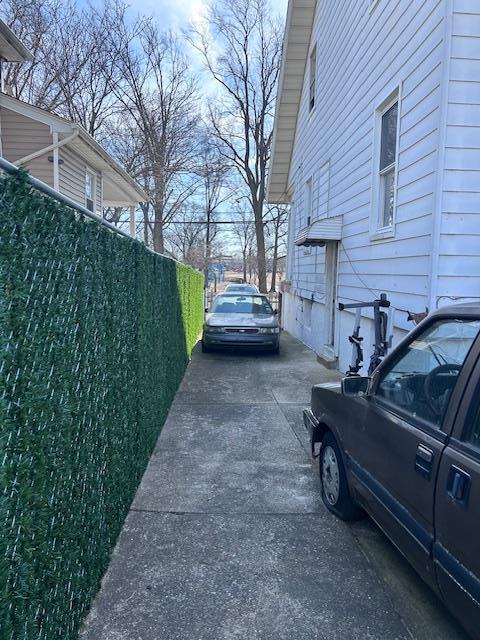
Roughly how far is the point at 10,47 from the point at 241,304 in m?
7.19

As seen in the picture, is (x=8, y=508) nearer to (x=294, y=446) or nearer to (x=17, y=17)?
(x=294, y=446)

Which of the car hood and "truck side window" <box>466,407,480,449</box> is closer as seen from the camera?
"truck side window" <box>466,407,480,449</box>

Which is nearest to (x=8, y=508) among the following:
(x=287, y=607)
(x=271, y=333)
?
(x=287, y=607)

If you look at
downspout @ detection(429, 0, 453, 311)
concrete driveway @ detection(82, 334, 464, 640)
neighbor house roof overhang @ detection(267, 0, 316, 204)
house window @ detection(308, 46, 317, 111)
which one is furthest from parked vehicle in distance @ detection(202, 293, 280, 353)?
neighbor house roof overhang @ detection(267, 0, 316, 204)

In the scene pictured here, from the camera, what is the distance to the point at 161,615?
2.62 m

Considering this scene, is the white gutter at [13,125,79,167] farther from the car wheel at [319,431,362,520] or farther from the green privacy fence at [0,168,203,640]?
the car wheel at [319,431,362,520]

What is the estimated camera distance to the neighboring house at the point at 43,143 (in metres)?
8.77

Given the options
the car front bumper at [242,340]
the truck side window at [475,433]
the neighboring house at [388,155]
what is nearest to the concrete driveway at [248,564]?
the truck side window at [475,433]

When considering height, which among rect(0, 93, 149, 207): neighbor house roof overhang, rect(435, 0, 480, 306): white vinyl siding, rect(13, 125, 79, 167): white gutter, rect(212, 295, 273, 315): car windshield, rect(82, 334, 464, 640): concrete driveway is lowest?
rect(82, 334, 464, 640): concrete driveway

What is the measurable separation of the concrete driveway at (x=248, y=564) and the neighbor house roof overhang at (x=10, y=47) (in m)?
7.32

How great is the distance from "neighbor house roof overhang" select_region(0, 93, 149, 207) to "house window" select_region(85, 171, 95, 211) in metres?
0.27

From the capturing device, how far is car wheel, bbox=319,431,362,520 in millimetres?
3560

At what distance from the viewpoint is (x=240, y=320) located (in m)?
11.4

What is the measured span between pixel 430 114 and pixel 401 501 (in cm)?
423
